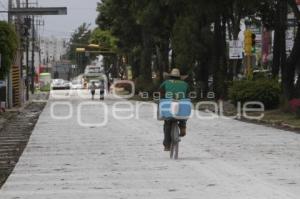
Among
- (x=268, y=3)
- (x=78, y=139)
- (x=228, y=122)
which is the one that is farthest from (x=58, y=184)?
(x=268, y=3)

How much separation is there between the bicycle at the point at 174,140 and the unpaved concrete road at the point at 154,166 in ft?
0.63

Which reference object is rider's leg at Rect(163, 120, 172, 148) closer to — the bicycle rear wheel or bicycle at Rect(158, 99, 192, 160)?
the bicycle rear wheel

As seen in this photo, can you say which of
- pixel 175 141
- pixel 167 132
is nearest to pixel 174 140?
pixel 175 141

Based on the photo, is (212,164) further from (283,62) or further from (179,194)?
(283,62)

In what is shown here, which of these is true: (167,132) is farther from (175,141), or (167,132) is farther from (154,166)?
(154,166)

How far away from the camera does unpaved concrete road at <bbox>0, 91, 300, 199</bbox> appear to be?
11.9 meters

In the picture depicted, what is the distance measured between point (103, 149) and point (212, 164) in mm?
4263

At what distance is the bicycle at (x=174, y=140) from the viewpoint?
16.4m

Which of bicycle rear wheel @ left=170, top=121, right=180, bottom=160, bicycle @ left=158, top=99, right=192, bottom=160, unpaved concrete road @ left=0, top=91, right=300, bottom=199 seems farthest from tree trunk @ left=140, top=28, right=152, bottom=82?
bicycle @ left=158, top=99, right=192, bottom=160

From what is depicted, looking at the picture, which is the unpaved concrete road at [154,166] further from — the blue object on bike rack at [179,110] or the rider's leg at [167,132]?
the blue object on bike rack at [179,110]

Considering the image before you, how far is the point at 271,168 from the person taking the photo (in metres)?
14.7

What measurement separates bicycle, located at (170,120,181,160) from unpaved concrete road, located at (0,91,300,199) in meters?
0.19

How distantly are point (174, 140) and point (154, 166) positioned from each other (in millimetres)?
1257

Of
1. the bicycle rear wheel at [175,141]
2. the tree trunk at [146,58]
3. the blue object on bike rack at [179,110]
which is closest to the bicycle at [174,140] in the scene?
the bicycle rear wheel at [175,141]
